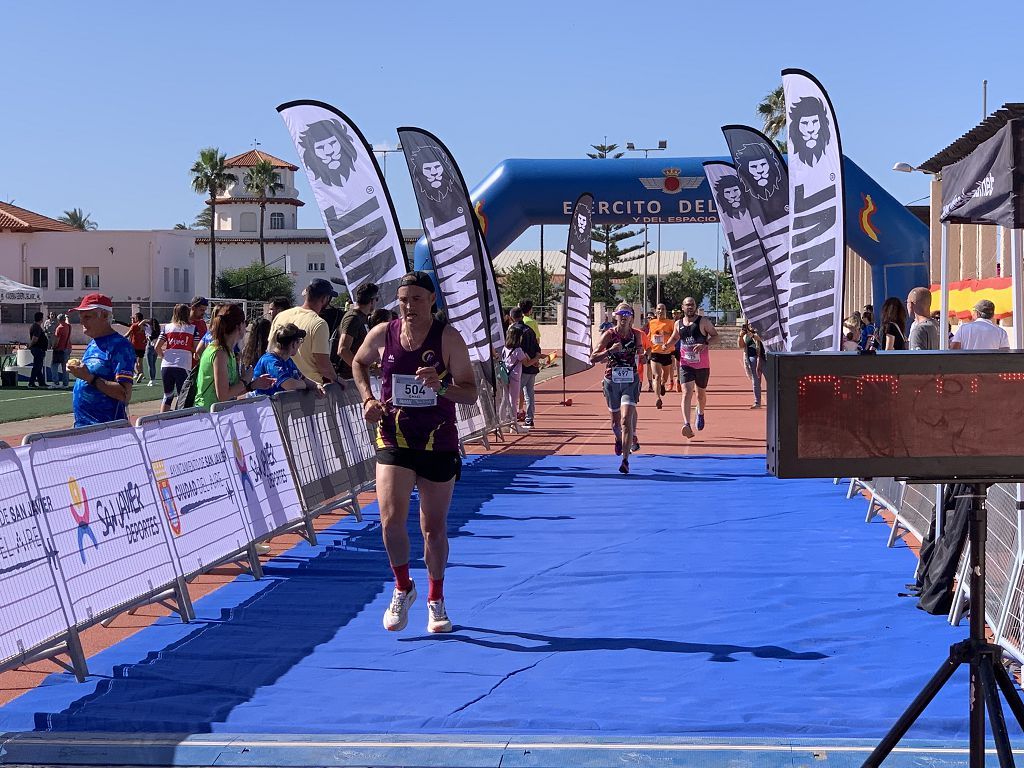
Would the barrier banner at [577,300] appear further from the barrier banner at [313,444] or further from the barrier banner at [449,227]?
the barrier banner at [313,444]

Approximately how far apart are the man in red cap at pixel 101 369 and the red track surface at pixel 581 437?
130cm

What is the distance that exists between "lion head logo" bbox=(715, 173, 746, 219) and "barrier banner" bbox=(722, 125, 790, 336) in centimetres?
252

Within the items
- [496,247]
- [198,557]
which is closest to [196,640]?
[198,557]

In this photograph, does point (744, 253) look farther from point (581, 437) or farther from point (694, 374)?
point (581, 437)

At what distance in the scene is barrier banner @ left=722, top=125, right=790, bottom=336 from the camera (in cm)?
1598

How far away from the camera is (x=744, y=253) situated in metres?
19.3

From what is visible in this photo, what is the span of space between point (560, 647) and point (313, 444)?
14.2 ft

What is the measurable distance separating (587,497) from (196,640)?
6.25 meters

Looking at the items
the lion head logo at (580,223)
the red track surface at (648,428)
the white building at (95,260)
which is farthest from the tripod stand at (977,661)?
the white building at (95,260)

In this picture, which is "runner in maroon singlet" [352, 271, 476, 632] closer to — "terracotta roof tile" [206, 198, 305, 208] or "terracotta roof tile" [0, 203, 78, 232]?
"terracotta roof tile" [0, 203, 78, 232]

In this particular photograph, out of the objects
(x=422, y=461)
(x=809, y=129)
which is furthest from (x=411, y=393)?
(x=809, y=129)

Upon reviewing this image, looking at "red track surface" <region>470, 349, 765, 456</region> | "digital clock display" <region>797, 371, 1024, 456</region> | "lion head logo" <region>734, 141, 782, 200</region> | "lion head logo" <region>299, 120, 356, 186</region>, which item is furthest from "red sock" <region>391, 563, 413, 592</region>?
"lion head logo" <region>734, 141, 782, 200</region>

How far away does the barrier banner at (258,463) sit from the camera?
860cm

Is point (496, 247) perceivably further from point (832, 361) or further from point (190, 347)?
point (832, 361)
